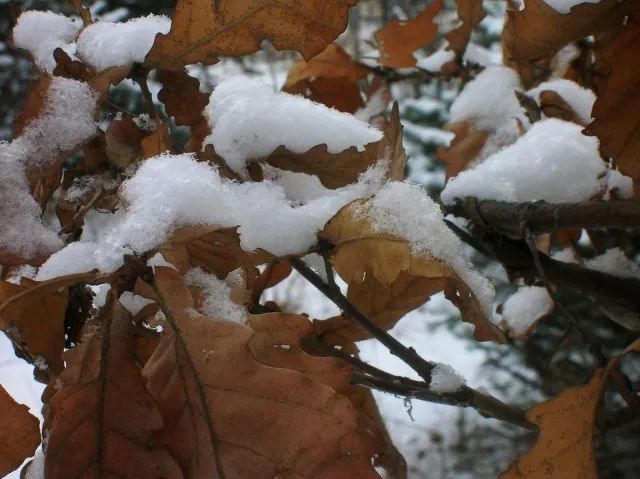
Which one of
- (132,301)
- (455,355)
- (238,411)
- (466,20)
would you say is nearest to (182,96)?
(132,301)

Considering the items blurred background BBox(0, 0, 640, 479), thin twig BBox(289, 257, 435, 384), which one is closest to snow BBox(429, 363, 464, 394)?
thin twig BBox(289, 257, 435, 384)

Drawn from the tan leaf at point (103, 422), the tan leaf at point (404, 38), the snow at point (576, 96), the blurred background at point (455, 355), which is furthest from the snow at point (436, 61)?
the blurred background at point (455, 355)

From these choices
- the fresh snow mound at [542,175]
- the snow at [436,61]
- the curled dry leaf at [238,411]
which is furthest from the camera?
Answer: the snow at [436,61]

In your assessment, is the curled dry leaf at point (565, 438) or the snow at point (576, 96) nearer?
the curled dry leaf at point (565, 438)

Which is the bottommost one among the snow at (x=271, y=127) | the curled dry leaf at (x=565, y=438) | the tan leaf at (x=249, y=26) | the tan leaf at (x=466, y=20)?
the curled dry leaf at (x=565, y=438)

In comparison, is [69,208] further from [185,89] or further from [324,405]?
[324,405]

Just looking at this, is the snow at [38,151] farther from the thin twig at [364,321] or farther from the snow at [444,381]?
the snow at [444,381]

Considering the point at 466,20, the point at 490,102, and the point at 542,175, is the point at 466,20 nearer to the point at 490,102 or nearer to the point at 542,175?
the point at 490,102

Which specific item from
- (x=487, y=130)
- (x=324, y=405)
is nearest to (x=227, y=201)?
(x=324, y=405)
